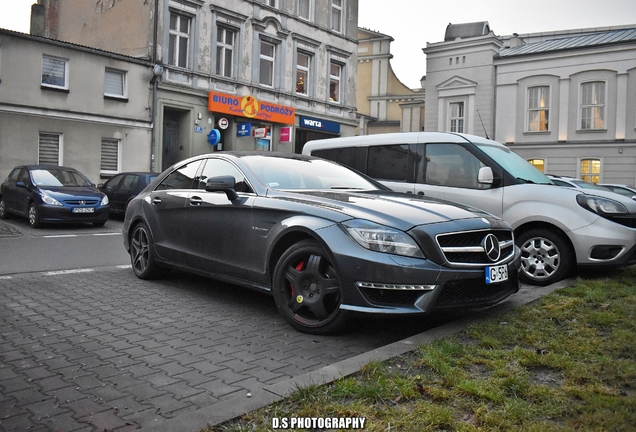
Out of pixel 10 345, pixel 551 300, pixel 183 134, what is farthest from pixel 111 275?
pixel 183 134

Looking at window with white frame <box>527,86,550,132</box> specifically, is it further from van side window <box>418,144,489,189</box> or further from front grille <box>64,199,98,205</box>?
van side window <box>418,144,489,189</box>

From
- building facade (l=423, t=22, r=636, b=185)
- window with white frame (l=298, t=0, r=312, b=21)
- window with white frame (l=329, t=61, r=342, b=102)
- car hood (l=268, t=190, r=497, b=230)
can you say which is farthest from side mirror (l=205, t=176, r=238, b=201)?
building facade (l=423, t=22, r=636, b=185)

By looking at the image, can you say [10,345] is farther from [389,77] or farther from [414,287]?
[389,77]

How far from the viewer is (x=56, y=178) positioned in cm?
1530

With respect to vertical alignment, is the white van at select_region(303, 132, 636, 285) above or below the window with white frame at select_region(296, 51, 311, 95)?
below

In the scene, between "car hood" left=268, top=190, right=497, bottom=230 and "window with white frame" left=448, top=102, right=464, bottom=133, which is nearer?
"car hood" left=268, top=190, right=497, bottom=230

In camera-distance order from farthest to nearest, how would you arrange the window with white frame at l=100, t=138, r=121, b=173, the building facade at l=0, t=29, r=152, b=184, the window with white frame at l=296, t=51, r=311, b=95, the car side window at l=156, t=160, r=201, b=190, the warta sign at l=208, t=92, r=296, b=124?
the window with white frame at l=296, t=51, r=311, b=95 < the warta sign at l=208, t=92, r=296, b=124 < the window with white frame at l=100, t=138, r=121, b=173 < the building facade at l=0, t=29, r=152, b=184 < the car side window at l=156, t=160, r=201, b=190

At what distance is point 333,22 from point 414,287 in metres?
30.1

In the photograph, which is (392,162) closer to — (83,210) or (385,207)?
(385,207)

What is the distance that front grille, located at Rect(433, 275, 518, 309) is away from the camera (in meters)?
4.53

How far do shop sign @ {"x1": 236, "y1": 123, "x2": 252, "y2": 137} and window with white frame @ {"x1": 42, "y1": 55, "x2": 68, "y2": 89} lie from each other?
25.2ft

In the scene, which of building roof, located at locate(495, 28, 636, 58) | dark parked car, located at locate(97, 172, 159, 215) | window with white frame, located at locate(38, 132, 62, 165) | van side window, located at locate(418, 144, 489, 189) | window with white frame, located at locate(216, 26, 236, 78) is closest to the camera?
van side window, located at locate(418, 144, 489, 189)

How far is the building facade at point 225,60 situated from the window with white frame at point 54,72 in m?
3.33

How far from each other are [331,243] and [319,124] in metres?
26.5
